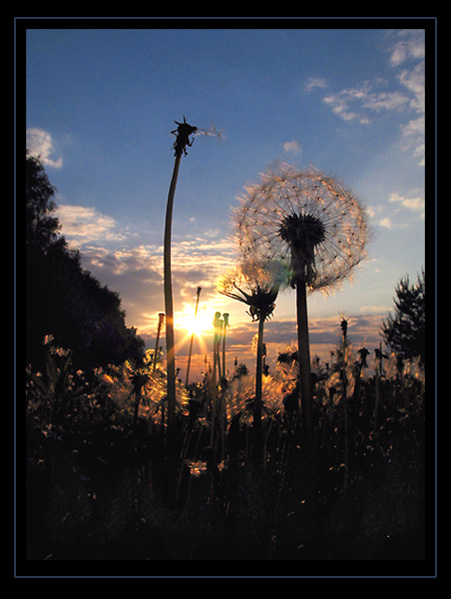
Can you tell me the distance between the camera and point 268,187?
593 cm

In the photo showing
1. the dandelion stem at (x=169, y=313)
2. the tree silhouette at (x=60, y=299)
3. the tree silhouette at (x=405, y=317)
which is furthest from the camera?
the tree silhouette at (x=405, y=317)

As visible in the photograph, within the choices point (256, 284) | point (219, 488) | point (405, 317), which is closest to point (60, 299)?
point (256, 284)

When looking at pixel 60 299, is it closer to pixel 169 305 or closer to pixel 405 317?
pixel 169 305

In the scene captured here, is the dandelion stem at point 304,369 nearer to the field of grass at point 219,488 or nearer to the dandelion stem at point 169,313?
the field of grass at point 219,488

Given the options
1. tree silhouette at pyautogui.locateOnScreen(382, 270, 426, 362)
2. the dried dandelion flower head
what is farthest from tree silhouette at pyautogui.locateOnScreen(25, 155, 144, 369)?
tree silhouette at pyautogui.locateOnScreen(382, 270, 426, 362)

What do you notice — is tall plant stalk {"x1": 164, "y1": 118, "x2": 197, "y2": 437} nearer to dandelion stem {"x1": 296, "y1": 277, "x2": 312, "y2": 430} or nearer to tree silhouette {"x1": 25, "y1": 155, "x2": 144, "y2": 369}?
dandelion stem {"x1": 296, "y1": 277, "x2": 312, "y2": 430}

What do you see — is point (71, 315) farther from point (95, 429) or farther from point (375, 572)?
point (375, 572)

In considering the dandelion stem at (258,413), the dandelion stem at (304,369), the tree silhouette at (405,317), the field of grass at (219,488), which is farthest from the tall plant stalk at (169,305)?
the tree silhouette at (405,317)

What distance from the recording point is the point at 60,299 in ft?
72.9

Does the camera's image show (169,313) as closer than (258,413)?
Yes

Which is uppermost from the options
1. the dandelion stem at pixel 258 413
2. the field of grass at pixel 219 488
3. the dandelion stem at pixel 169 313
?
the dandelion stem at pixel 169 313

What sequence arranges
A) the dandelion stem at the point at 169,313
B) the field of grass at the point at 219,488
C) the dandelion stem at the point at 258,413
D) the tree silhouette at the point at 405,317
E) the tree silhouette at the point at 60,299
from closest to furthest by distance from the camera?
1. the field of grass at the point at 219,488
2. the dandelion stem at the point at 169,313
3. the dandelion stem at the point at 258,413
4. the tree silhouette at the point at 60,299
5. the tree silhouette at the point at 405,317

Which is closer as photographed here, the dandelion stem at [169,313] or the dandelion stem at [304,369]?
the dandelion stem at [169,313]

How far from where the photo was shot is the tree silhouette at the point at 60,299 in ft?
66.4
